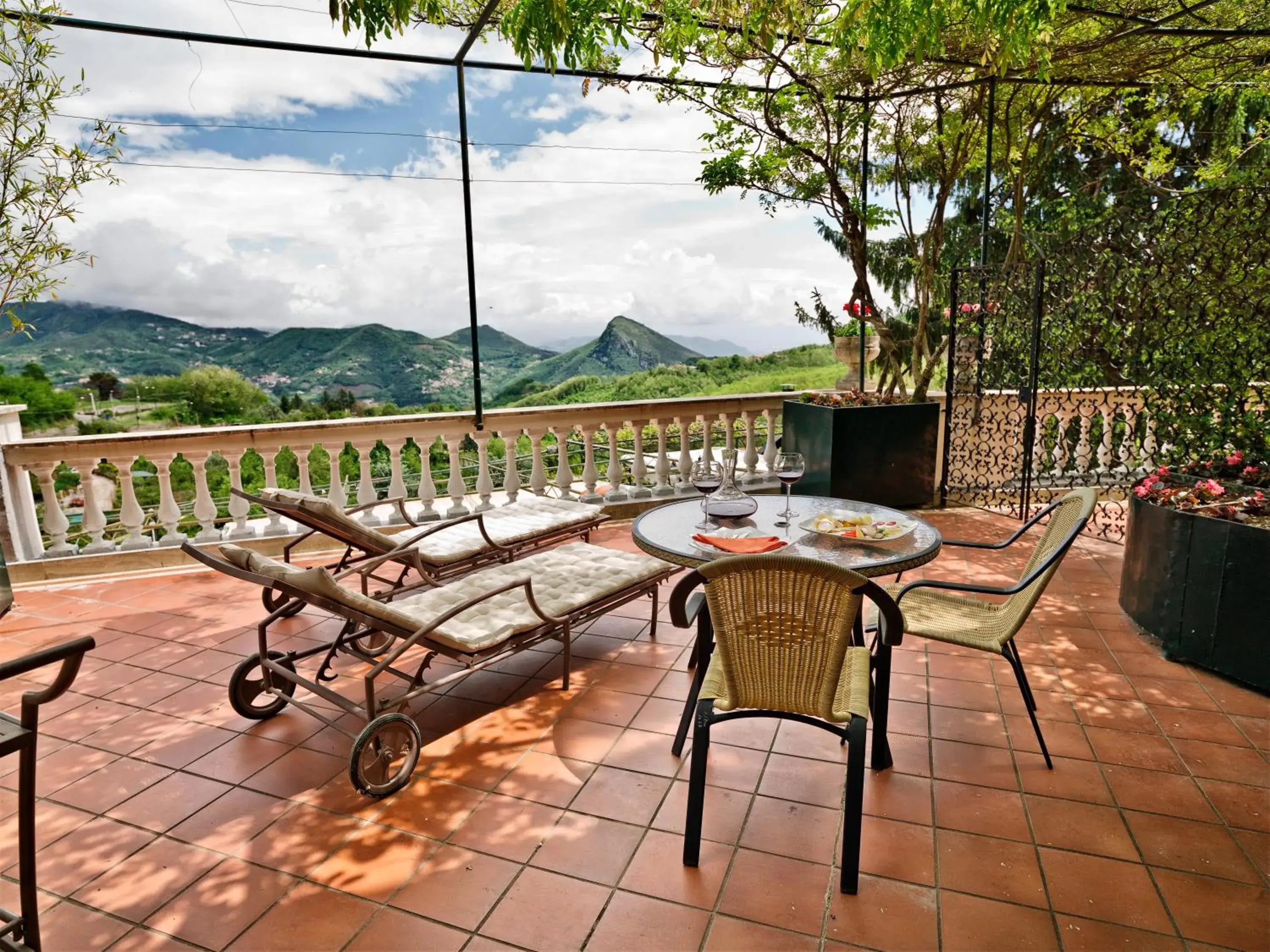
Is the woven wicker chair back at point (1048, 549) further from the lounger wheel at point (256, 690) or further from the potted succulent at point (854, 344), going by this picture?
the potted succulent at point (854, 344)

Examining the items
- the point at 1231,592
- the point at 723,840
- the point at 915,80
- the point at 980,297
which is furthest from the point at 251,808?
the point at 915,80

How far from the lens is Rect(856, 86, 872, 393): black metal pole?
19.0 ft

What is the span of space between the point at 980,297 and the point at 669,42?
3233mm

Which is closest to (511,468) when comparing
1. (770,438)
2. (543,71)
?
(770,438)

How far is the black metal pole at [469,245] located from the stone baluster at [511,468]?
0.21 m

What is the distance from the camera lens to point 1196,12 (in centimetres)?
549

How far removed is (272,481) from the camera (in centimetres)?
474

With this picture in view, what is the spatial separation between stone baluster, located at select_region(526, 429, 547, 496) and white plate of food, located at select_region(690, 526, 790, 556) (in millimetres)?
2656

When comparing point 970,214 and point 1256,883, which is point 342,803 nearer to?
point 1256,883

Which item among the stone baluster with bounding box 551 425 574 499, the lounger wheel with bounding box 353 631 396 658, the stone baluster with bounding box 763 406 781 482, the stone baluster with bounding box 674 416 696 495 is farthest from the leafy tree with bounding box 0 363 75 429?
the stone baluster with bounding box 763 406 781 482

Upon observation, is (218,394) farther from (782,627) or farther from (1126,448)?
(782,627)

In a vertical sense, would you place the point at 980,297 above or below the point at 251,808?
above

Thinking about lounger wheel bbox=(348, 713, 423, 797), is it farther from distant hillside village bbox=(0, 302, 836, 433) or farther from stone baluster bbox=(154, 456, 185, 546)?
distant hillside village bbox=(0, 302, 836, 433)

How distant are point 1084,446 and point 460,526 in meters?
5.61
